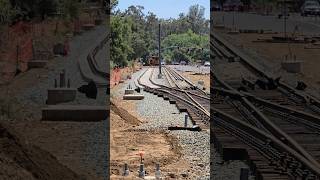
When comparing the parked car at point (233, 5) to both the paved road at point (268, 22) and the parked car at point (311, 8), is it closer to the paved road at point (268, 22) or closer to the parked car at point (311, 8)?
the paved road at point (268, 22)

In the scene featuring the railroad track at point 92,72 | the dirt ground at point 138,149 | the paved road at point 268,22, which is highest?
the paved road at point 268,22

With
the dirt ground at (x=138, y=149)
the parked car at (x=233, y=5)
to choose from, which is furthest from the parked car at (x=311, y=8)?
the dirt ground at (x=138, y=149)

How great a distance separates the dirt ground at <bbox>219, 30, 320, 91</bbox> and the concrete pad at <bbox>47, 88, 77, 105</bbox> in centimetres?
1262

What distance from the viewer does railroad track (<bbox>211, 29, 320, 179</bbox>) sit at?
957cm

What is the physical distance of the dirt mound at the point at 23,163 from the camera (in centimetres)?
726

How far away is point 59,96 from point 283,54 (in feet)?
83.3

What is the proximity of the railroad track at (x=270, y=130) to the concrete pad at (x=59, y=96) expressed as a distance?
4.64 metres

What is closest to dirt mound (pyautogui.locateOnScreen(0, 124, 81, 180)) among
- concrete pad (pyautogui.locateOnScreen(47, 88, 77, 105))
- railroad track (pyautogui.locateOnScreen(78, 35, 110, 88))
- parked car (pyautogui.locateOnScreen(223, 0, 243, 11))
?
concrete pad (pyautogui.locateOnScreen(47, 88, 77, 105))

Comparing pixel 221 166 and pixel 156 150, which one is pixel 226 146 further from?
pixel 156 150

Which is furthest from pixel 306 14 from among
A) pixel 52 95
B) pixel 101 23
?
pixel 52 95

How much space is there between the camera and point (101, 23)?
185ft

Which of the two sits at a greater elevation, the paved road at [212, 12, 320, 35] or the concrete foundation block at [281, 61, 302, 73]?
the paved road at [212, 12, 320, 35]

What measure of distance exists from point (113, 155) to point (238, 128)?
302 cm

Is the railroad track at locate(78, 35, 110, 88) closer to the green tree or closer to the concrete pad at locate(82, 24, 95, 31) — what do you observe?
the concrete pad at locate(82, 24, 95, 31)
